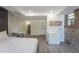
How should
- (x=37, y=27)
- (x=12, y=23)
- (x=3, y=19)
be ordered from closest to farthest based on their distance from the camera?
1. (x=3, y=19)
2. (x=12, y=23)
3. (x=37, y=27)

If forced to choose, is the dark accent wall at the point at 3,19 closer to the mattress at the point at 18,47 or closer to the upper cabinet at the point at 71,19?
the mattress at the point at 18,47

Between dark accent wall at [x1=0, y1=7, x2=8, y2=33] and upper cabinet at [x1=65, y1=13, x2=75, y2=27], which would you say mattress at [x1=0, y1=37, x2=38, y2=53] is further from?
upper cabinet at [x1=65, y1=13, x2=75, y2=27]

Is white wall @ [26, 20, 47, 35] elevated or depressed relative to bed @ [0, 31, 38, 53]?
elevated

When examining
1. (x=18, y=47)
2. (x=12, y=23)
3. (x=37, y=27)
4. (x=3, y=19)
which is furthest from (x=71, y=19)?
(x=37, y=27)

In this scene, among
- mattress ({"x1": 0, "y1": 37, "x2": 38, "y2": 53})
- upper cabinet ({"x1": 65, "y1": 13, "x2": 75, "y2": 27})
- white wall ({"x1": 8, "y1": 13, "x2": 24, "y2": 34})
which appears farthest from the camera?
white wall ({"x1": 8, "y1": 13, "x2": 24, "y2": 34})

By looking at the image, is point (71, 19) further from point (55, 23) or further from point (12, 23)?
point (12, 23)

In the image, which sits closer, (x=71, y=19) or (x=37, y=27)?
(x=71, y=19)

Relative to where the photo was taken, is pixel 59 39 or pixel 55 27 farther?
pixel 55 27

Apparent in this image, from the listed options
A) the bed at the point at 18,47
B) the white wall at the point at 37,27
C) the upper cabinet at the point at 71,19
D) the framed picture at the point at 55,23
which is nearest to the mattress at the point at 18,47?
the bed at the point at 18,47

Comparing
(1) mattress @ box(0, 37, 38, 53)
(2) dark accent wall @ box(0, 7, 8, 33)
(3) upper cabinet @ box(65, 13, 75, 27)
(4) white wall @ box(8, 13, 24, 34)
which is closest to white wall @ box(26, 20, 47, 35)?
(4) white wall @ box(8, 13, 24, 34)
